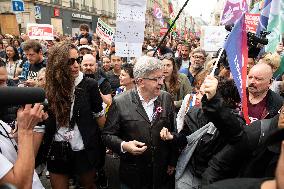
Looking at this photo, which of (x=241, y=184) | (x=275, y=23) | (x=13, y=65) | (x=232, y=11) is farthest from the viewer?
(x=232, y=11)

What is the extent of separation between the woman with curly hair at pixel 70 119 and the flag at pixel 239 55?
1.28m

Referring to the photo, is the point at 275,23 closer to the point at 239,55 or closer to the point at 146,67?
the point at 239,55

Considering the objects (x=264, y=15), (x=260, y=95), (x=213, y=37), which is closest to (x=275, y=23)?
(x=264, y=15)

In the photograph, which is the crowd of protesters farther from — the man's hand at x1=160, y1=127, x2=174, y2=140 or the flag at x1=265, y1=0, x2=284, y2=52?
the flag at x1=265, y1=0, x2=284, y2=52

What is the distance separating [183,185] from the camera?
107 inches

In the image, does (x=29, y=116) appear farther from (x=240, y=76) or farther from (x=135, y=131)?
(x=240, y=76)

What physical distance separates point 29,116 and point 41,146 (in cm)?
130

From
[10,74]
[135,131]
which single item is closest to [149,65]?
[135,131]

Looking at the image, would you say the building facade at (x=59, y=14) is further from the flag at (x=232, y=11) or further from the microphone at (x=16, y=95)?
the microphone at (x=16, y=95)

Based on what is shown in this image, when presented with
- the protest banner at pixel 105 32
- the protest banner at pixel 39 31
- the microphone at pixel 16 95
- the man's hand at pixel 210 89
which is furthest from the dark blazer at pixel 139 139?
the protest banner at pixel 39 31

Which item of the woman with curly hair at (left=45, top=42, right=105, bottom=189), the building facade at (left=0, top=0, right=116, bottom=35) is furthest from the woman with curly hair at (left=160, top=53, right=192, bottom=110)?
the building facade at (left=0, top=0, right=116, bottom=35)

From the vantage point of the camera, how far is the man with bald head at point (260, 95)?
320 cm

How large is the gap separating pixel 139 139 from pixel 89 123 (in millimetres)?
560

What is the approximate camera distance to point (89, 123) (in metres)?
3.17
